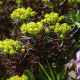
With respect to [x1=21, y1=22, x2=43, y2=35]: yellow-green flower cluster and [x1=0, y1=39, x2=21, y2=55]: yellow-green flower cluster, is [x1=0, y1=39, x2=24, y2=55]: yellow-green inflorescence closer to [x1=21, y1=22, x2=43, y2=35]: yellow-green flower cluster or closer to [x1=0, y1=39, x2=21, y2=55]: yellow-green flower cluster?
[x1=0, y1=39, x2=21, y2=55]: yellow-green flower cluster

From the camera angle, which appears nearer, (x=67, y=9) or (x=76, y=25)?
(x=76, y=25)

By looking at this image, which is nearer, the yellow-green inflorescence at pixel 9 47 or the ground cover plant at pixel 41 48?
the yellow-green inflorescence at pixel 9 47

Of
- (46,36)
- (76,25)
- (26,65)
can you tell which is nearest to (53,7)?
(76,25)

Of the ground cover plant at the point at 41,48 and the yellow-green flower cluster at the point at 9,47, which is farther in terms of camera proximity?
the ground cover plant at the point at 41,48

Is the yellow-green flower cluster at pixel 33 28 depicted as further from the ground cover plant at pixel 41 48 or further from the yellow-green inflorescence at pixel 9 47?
the yellow-green inflorescence at pixel 9 47

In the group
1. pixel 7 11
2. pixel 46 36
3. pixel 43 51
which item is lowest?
pixel 43 51

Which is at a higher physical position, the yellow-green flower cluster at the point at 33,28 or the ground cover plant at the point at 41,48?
the yellow-green flower cluster at the point at 33,28

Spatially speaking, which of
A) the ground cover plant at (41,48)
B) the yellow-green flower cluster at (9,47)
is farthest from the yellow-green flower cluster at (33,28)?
the yellow-green flower cluster at (9,47)

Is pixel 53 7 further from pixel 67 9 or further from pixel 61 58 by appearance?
pixel 61 58

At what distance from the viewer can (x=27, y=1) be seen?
2.71m

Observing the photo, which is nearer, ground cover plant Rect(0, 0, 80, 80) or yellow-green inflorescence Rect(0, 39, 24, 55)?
yellow-green inflorescence Rect(0, 39, 24, 55)

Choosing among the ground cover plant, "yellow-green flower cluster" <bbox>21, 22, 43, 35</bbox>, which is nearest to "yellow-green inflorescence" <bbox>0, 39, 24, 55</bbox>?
→ the ground cover plant

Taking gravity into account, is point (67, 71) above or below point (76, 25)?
below

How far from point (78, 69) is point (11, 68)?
26.1 inches
